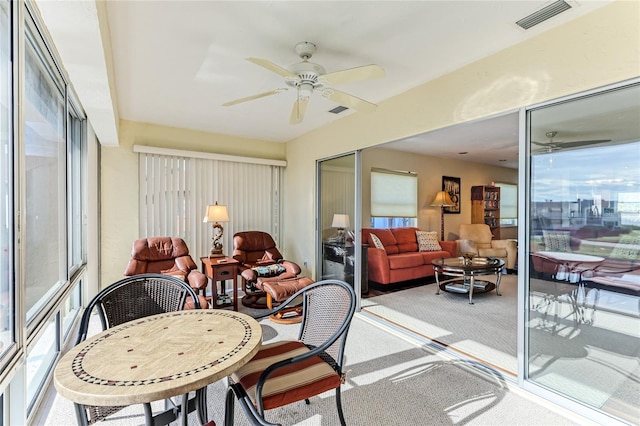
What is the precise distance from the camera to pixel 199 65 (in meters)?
2.65

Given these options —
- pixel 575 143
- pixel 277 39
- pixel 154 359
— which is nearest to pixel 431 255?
pixel 575 143

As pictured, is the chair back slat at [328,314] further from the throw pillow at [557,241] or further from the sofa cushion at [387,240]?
the sofa cushion at [387,240]

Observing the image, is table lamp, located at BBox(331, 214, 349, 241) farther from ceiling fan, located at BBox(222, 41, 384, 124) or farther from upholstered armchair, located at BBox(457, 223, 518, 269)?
upholstered armchair, located at BBox(457, 223, 518, 269)

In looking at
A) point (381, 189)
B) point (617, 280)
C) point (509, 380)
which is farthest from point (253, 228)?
point (617, 280)

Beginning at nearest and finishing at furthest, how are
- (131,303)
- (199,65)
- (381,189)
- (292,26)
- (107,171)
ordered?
1. (131,303)
2. (292,26)
3. (199,65)
4. (107,171)
5. (381,189)

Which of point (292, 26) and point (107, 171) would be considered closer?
point (292, 26)

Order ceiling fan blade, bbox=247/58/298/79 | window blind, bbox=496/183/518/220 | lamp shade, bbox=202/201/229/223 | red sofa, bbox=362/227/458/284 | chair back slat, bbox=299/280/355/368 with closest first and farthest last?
chair back slat, bbox=299/280/355/368 → ceiling fan blade, bbox=247/58/298/79 → lamp shade, bbox=202/201/229/223 → red sofa, bbox=362/227/458/284 → window blind, bbox=496/183/518/220

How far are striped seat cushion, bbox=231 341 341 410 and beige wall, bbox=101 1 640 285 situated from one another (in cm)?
232

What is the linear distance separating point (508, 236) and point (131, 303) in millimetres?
8295

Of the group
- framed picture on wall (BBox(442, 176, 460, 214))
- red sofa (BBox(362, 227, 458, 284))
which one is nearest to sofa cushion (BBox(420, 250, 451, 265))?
red sofa (BBox(362, 227, 458, 284))

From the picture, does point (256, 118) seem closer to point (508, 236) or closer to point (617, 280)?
point (617, 280)

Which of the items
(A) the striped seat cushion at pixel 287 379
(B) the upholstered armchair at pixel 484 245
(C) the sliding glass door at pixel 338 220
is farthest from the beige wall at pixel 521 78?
(B) the upholstered armchair at pixel 484 245

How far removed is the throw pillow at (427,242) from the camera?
19.2 ft

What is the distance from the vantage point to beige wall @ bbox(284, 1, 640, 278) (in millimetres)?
1810
